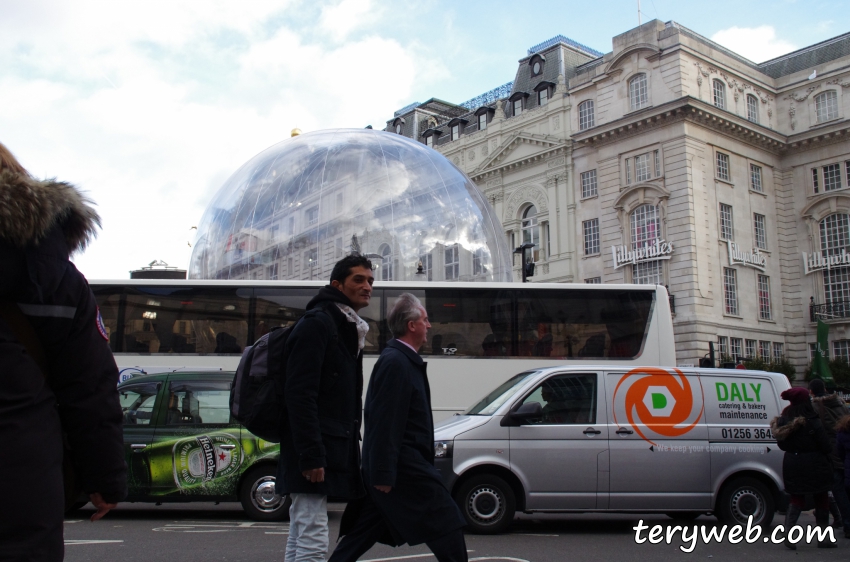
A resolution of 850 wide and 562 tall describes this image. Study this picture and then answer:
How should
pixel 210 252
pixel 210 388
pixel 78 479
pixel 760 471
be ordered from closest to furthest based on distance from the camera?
pixel 78 479, pixel 760 471, pixel 210 388, pixel 210 252

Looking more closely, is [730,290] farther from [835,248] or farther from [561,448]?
[561,448]

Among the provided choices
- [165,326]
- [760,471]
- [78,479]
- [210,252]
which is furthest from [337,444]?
[210,252]

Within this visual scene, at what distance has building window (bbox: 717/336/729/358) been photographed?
40987 millimetres

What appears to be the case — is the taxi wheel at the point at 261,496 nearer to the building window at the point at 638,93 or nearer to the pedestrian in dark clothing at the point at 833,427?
the pedestrian in dark clothing at the point at 833,427

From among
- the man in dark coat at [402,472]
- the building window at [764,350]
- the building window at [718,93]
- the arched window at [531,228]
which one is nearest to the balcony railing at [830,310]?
the building window at [764,350]

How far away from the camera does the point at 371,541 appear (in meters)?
4.57

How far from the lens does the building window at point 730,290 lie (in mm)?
42753

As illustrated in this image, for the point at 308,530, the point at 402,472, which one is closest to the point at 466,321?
the point at 402,472

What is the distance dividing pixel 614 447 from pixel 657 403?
2.45 ft

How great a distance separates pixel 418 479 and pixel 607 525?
6192mm

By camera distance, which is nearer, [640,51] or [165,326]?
[165,326]

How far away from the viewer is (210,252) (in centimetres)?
1548

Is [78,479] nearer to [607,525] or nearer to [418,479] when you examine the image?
[418,479]

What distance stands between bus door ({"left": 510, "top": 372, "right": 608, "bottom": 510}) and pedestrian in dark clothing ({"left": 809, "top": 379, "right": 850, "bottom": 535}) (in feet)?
8.37
